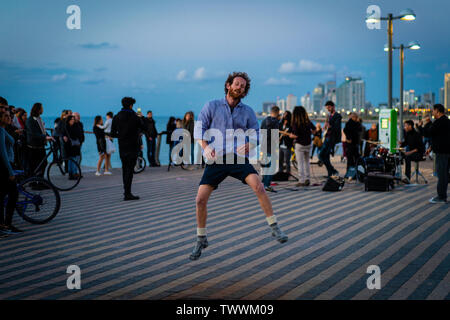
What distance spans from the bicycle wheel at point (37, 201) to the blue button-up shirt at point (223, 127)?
149 inches

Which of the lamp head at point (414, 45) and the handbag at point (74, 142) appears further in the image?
the lamp head at point (414, 45)

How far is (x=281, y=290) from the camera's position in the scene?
4.62 metres

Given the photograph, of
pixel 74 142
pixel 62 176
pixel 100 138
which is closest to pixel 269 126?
pixel 62 176

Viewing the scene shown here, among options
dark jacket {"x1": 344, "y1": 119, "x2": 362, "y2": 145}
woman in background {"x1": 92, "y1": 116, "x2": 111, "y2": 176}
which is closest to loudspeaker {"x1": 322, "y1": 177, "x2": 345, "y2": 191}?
dark jacket {"x1": 344, "y1": 119, "x2": 362, "y2": 145}

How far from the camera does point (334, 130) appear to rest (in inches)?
517

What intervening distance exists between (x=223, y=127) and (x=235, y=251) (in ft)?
5.43

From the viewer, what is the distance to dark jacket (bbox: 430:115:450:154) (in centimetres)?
964

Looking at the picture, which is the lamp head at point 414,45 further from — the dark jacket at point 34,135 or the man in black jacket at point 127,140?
the dark jacket at point 34,135

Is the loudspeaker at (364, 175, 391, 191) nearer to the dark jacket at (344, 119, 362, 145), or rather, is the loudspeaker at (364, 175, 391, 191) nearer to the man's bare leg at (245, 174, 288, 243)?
the dark jacket at (344, 119, 362, 145)

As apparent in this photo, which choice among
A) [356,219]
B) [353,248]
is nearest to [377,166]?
[356,219]

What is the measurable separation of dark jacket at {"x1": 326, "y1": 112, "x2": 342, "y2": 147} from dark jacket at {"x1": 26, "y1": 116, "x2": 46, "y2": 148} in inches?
265

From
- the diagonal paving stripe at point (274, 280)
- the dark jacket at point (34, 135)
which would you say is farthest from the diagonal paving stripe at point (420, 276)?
the dark jacket at point (34, 135)

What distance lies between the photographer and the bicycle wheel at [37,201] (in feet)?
26.3

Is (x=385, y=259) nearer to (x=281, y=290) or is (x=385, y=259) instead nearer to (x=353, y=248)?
(x=353, y=248)
